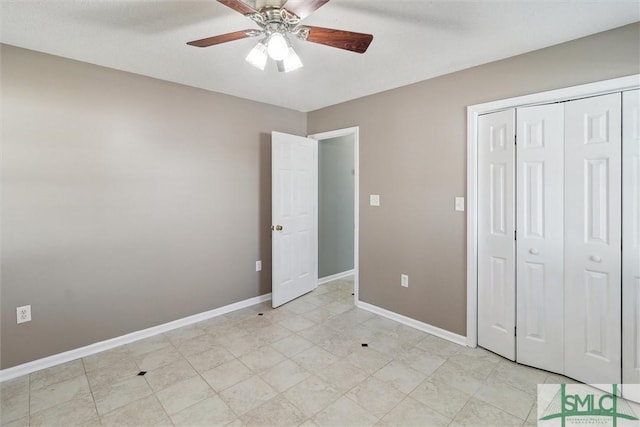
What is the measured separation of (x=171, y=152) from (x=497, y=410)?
3.36 metres

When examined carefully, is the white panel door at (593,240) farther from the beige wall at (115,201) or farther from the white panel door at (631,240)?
the beige wall at (115,201)

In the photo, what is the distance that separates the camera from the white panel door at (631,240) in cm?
197

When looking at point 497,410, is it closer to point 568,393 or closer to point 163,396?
point 568,393

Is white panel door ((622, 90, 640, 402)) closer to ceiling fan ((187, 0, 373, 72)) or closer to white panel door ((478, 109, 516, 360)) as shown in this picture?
white panel door ((478, 109, 516, 360))

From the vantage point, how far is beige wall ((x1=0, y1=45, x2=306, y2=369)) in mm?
2334

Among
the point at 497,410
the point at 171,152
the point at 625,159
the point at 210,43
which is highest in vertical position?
the point at 210,43

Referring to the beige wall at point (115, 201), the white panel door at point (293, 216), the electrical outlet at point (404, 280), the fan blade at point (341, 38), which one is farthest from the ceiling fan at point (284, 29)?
the electrical outlet at point (404, 280)

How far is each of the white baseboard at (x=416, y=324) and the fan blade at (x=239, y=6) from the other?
2914mm

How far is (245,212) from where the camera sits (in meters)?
3.65

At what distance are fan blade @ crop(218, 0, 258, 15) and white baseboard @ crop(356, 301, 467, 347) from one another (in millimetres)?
2914

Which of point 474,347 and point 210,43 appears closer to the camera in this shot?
point 210,43

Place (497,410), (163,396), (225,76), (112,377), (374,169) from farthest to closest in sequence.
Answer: (374,169) → (225,76) → (112,377) → (163,396) → (497,410)

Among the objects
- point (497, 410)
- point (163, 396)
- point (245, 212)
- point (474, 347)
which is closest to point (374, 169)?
point (245, 212)

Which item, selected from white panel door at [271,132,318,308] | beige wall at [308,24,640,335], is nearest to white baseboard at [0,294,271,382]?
white panel door at [271,132,318,308]
